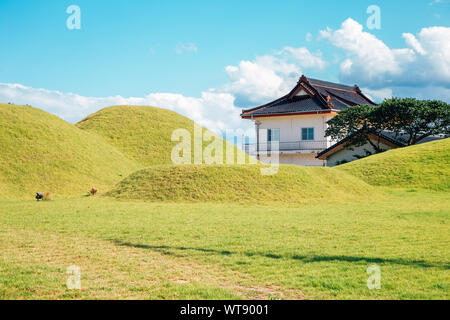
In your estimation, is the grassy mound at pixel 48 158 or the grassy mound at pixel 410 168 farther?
the grassy mound at pixel 48 158

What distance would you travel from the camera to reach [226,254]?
27.5ft

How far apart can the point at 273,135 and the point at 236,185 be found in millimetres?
25488

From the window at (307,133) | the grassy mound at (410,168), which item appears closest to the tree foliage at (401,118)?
the grassy mound at (410,168)

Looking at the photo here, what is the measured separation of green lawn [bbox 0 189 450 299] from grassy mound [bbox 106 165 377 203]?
4.57m

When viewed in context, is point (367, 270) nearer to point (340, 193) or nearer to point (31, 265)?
point (31, 265)

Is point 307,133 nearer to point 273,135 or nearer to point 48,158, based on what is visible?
point 273,135

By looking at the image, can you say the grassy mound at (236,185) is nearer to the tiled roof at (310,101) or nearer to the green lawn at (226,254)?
the green lawn at (226,254)

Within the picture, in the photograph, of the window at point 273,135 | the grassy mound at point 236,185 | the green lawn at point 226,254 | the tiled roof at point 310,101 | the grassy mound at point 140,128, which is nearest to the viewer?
the green lawn at point 226,254

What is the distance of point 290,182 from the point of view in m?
21.4

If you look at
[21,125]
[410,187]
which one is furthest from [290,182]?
[21,125]

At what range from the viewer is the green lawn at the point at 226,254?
233 inches

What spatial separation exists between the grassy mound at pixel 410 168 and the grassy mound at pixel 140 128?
19515mm

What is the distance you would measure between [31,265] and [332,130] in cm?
3234
